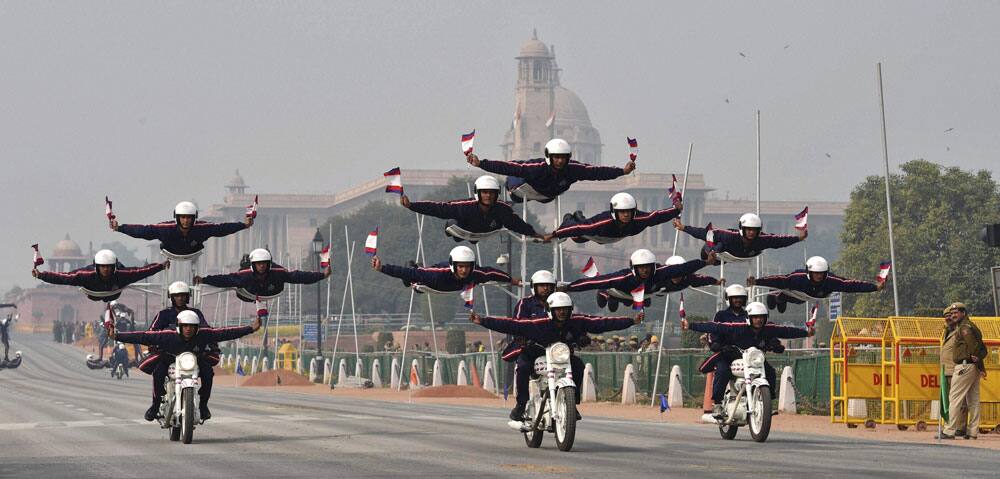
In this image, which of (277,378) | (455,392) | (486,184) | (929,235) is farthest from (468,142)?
(929,235)

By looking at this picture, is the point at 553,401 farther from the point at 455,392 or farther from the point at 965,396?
the point at 455,392

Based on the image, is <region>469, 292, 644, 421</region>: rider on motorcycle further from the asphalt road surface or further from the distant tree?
the distant tree

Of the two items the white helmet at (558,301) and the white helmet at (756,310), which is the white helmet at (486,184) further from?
the white helmet at (756,310)

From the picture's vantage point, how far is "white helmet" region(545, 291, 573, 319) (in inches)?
749

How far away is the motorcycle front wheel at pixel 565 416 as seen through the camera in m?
18.6

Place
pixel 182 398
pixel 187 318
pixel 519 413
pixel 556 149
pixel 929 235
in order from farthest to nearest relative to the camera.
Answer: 1. pixel 929 235
2. pixel 556 149
3. pixel 187 318
4. pixel 182 398
5. pixel 519 413

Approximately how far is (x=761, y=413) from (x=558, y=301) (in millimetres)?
3279

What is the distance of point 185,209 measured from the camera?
2397 centimetres

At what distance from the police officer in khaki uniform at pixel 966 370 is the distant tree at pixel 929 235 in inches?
2718

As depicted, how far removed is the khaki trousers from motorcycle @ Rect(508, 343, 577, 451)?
285 inches

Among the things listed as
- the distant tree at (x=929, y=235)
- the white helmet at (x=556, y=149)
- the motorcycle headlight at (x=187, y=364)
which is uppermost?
the distant tree at (x=929, y=235)

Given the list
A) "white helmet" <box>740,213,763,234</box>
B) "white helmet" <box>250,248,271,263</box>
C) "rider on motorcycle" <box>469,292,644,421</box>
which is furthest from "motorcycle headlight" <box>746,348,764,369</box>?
"white helmet" <box>250,248,271,263</box>

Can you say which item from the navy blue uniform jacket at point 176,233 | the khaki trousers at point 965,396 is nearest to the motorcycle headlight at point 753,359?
the khaki trousers at point 965,396

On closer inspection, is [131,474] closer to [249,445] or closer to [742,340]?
[249,445]
